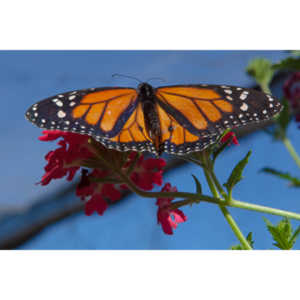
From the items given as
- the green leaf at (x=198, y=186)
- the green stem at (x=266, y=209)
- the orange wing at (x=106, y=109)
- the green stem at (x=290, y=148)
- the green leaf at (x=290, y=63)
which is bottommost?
the green stem at (x=290, y=148)

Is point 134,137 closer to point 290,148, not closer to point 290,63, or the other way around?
point 290,63

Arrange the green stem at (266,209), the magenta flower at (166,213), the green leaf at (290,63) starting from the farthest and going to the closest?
1. the green leaf at (290,63)
2. the magenta flower at (166,213)
3. the green stem at (266,209)

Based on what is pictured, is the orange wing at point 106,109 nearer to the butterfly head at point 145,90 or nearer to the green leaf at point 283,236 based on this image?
the butterfly head at point 145,90

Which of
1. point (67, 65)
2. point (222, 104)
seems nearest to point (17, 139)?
point (67, 65)

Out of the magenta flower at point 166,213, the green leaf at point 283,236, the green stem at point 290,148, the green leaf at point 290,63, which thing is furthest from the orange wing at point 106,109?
the green stem at point 290,148

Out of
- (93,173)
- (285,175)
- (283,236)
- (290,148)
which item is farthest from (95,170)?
(290,148)

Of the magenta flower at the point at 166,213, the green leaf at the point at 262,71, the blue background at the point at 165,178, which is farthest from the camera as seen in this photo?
the green leaf at the point at 262,71

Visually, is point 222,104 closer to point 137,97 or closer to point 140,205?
point 137,97
